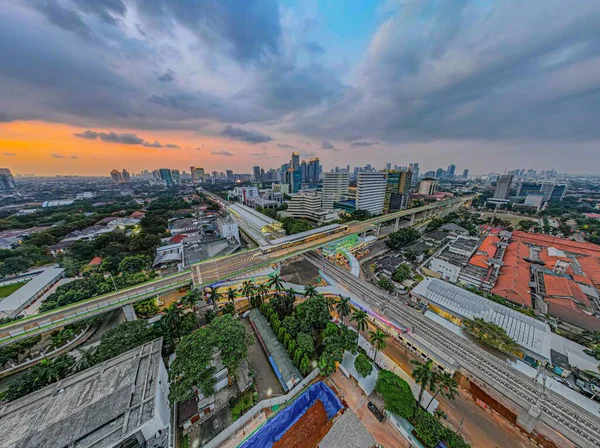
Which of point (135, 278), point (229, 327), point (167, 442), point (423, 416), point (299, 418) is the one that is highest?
point (229, 327)

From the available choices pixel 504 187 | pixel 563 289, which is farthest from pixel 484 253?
pixel 504 187

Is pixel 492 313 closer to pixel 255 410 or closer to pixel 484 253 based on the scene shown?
pixel 484 253

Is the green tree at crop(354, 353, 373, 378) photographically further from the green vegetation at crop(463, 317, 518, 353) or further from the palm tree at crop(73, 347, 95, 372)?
the palm tree at crop(73, 347, 95, 372)

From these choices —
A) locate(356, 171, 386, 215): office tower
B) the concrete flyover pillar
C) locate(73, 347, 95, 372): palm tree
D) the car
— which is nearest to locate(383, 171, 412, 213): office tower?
locate(356, 171, 386, 215): office tower

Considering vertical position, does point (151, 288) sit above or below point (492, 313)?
above

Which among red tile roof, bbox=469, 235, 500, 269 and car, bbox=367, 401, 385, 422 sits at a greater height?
red tile roof, bbox=469, 235, 500, 269

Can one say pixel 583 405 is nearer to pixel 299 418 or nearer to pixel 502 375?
pixel 502 375

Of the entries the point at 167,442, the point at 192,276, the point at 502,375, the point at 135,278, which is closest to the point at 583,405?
the point at 502,375
